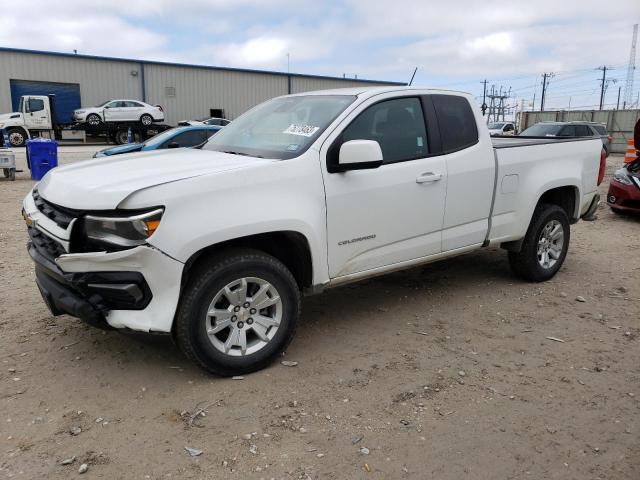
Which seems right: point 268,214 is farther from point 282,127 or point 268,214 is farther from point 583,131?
point 583,131

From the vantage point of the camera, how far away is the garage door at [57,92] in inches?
1219

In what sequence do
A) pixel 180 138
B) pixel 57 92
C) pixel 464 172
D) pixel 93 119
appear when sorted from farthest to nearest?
pixel 57 92 → pixel 93 119 → pixel 180 138 → pixel 464 172

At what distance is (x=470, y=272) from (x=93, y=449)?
4.25 meters

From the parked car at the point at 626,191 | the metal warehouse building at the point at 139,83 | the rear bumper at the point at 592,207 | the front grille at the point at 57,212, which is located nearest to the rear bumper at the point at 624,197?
the parked car at the point at 626,191

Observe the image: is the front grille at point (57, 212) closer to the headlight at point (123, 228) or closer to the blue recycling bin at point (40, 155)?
the headlight at point (123, 228)

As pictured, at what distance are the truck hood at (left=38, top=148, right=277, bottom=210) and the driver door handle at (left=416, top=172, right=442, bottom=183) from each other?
124cm

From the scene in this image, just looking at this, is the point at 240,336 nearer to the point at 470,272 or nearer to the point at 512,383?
the point at 512,383

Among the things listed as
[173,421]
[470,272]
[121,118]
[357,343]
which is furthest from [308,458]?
[121,118]

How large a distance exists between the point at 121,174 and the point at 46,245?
64cm

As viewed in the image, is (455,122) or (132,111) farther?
(132,111)

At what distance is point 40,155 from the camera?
13039 mm

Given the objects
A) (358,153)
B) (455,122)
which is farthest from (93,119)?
(358,153)

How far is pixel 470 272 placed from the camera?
586 centimetres

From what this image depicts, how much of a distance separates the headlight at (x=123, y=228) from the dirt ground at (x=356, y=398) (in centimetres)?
96
